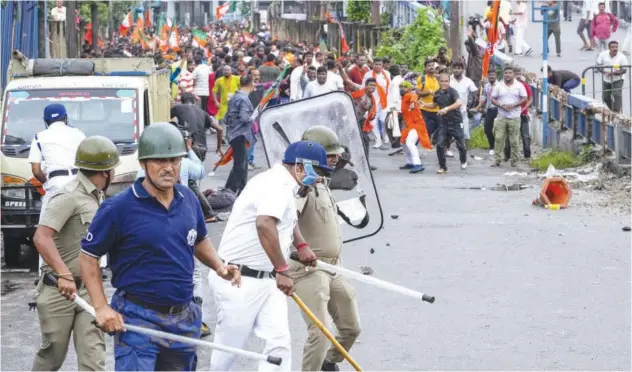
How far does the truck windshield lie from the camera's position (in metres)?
14.0

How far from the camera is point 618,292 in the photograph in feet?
37.8

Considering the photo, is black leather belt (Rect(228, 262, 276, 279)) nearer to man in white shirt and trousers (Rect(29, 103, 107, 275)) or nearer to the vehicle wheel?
man in white shirt and trousers (Rect(29, 103, 107, 275))

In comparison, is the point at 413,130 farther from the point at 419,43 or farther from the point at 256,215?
the point at 256,215

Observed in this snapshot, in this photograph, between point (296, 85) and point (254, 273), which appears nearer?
point (254, 273)

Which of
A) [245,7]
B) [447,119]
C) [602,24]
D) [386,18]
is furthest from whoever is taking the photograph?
[245,7]

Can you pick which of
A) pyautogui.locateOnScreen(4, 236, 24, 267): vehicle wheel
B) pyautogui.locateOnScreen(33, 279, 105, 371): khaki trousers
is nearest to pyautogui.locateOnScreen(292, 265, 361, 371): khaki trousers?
pyautogui.locateOnScreen(33, 279, 105, 371): khaki trousers

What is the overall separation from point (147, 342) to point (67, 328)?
1386 millimetres

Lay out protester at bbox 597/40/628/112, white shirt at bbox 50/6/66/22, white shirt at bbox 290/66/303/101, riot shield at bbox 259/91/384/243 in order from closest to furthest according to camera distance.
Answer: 1. riot shield at bbox 259/91/384/243
2. protester at bbox 597/40/628/112
3. white shirt at bbox 290/66/303/101
4. white shirt at bbox 50/6/66/22

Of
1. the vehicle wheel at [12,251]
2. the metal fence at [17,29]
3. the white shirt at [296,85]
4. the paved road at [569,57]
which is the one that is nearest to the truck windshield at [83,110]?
the vehicle wheel at [12,251]

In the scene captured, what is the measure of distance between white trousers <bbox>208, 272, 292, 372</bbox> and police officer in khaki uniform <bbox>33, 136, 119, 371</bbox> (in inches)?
28.7

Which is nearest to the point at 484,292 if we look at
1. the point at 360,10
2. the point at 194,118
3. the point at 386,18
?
the point at 194,118

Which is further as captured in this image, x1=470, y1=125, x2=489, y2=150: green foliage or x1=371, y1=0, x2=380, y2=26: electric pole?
x1=371, y1=0, x2=380, y2=26: electric pole

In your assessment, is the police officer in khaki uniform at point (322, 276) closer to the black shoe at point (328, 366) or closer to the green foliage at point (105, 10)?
the black shoe at point (328, 366)

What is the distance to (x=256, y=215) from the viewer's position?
24.0 feet
